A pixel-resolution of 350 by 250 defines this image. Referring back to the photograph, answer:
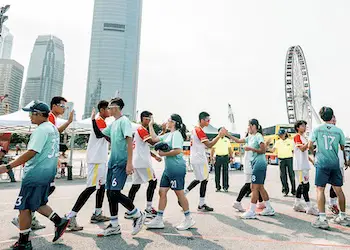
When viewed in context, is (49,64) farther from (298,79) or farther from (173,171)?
(173,171)

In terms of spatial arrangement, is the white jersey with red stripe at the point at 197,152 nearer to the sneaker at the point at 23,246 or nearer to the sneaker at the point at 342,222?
the sneaker at the point at 342,222

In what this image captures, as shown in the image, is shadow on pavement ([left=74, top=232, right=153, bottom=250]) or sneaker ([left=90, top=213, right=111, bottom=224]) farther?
sneaker ([left=90, top=213, right=111, bottom=224])

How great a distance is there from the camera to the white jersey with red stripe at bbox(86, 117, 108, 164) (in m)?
4.10

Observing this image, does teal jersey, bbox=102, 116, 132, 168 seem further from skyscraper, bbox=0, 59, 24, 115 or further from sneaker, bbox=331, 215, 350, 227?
skyscraper, bbox=0, 59, 24, 115

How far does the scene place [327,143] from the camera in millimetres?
4285

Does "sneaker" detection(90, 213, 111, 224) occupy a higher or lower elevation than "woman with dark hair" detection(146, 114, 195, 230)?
lower

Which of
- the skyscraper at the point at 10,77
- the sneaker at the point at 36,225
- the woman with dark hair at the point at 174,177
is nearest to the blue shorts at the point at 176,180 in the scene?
the woman with dark hair at the point at 174,177

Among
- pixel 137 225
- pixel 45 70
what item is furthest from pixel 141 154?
pixel 45 70

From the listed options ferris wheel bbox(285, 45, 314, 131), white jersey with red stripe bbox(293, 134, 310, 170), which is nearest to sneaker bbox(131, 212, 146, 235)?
white jersey with red stripe bbox(293, 134, 310, 170)

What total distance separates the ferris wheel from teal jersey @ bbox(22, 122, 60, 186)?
102 ft

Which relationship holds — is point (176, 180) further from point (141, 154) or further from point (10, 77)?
point (10, 77)

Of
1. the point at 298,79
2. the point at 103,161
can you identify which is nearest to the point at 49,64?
the point at 298,79

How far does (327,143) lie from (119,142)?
11.4ft

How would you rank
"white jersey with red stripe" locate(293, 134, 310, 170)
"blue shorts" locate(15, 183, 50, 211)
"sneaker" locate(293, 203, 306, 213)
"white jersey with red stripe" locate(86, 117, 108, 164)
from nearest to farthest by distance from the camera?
"blue shorts" locate(15, 183, 50, 211) → "white jersey with red stripe" locate(86, 117, 108, 164) → "sneaker" locate(293, 203, 306, 213) → "white jersey with red stripe" locate(293, 134, 310, 170)
